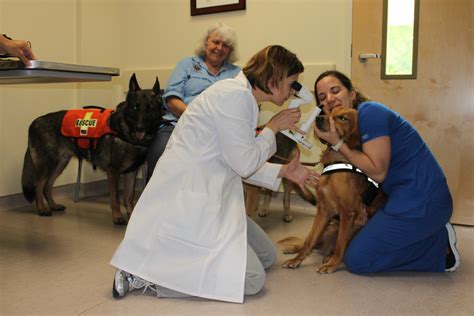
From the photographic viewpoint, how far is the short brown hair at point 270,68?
1942 mm

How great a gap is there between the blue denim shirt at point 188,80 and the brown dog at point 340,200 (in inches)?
48.0

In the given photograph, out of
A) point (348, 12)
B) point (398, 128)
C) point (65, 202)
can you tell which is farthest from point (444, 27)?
point (65, 202)

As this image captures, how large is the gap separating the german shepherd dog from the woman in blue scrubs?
1409 millimetres

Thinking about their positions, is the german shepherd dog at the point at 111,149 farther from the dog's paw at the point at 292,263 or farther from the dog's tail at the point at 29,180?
the dog's paw at the point at 292,263

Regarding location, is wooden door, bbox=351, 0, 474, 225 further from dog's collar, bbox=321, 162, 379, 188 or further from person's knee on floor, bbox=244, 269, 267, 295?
person's knee on floor, bbox=244, 269, 267, 295

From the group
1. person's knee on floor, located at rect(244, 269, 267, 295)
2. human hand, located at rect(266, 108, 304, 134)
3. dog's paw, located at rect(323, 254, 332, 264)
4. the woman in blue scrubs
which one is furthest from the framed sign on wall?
person's knee on floor, located at rect(244, 269, 267, 295)

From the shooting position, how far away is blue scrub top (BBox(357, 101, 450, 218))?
207 cm

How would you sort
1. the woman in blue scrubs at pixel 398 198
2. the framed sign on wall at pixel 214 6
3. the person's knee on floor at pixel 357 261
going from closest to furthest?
the woman in blue scrubs at pixel 398 198 → the person's knee on floor at pixel 357 261 → the framed sign on wall at pixel 214 6

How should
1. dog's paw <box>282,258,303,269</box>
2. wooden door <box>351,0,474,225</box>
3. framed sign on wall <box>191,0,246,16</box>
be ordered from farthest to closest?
framed sign on wall <box>191,0,246,16</box> → wooden door <box>351,0,474,225</box> → dog's paw <box>282,258,303,269</box>

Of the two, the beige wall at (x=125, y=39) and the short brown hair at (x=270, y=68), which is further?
the beige wall at (x=125, y=39)

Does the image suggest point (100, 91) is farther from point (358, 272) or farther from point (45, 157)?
point (358, 272)

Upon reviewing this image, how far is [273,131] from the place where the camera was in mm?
1981

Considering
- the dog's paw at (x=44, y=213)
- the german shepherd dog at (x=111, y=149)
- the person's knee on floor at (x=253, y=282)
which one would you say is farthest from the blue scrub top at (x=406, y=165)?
the dog's paw at (x=44, y=213)

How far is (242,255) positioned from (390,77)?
2088 millimetres
